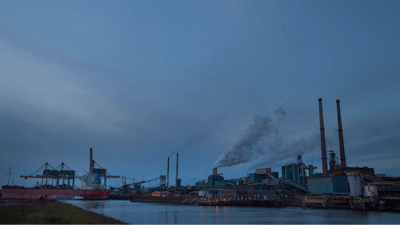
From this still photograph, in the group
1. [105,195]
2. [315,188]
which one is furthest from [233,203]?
[105,195]

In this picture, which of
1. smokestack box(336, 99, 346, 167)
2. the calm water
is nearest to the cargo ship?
the calm water

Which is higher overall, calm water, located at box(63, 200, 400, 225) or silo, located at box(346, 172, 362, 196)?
silo, located at box(346, 172, 362, 196)

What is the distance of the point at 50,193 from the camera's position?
13125 centimetres

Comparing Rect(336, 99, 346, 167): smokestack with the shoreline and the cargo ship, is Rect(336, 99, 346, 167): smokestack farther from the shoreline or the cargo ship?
the cargo ship

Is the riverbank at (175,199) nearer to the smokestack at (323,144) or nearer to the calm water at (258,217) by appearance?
the calm water at (258,217)

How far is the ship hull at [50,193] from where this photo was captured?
121m

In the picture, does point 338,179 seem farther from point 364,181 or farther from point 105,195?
point 105,195

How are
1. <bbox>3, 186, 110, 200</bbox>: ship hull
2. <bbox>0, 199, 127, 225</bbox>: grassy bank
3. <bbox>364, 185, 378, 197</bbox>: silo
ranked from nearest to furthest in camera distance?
<bbox>0, 199, 127, 225</bbox>: grassy bank → <bbox>364, 185, 378, 197</bbox>: silo → <bbox>3, 186, 110, 200</bbox>: ship hull

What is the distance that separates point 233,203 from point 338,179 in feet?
110

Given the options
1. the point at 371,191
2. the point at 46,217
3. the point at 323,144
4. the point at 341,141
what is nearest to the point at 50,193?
the point at 46,217

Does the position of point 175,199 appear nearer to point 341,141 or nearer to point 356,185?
point 341,141

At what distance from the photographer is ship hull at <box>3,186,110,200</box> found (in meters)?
121

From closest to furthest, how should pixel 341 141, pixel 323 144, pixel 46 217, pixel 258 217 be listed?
1. pixel 46 217
2. pixel 258 217
3. pixel 341 141
4. pixel 323 144

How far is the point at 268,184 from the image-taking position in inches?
4449
